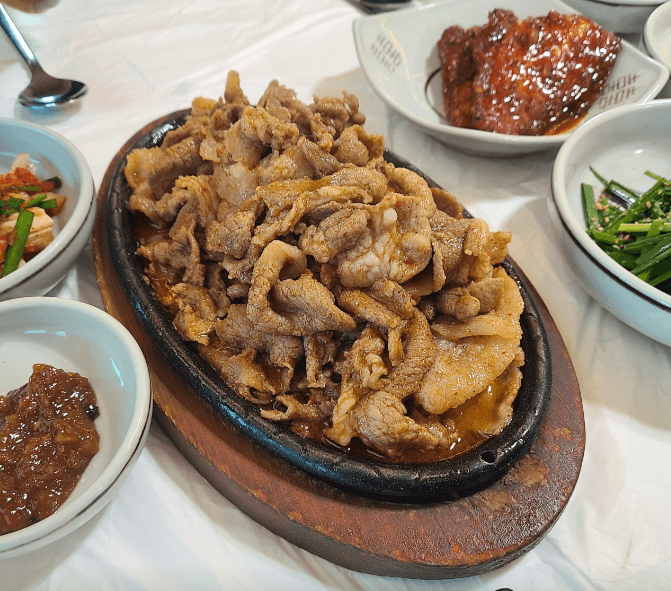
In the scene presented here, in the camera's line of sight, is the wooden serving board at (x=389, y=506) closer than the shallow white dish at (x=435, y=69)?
Yes

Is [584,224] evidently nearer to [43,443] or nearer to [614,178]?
[614,178]

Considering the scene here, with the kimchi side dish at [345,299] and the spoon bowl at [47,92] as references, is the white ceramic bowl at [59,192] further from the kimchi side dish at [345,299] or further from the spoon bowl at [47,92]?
the spoon bowl at [47,92]

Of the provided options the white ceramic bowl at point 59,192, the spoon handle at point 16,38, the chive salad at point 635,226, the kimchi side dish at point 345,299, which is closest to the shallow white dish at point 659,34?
the chive salad at point 635,226

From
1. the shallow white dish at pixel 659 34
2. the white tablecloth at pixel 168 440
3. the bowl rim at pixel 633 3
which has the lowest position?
the white tablecloth at pixel 168 440

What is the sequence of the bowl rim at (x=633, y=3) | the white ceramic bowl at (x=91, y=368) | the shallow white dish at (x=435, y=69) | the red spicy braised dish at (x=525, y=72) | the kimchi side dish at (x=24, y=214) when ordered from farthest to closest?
1. the bowl rim at (x=633, y=3)
2. the red spicy braised dish at (x=525, y=72)
3. the shallow white dish at (x=435, y=69)
4. the kimchi side dish at (x=24, y=214)
5. the white ceramic bowl at (x=91, y=368)

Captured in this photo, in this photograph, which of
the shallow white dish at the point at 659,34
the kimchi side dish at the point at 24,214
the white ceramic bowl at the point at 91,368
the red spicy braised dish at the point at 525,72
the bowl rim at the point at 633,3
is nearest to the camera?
the white ceramic bowl at the point at 91,368

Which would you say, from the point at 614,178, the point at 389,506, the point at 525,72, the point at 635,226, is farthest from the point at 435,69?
the point at 389,506
